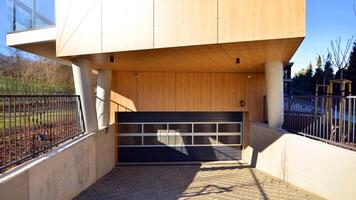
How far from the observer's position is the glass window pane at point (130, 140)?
11.3 meters

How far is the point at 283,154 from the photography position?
7320 mm

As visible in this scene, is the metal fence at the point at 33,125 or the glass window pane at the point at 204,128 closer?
the metal fence at the point at 33,125

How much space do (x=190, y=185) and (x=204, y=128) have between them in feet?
14.3

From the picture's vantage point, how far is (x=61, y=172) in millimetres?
5207

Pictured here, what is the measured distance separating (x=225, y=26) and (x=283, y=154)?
150 inches

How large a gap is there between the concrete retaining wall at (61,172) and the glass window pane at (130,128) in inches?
83.9

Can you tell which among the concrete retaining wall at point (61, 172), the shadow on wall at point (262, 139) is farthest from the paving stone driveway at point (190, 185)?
the shadow on wall at point (262, 139)

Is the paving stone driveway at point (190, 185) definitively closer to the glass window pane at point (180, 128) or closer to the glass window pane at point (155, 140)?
the glass window pane at point (155, 140)

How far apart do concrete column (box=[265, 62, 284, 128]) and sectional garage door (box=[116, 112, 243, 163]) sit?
3.02 meters

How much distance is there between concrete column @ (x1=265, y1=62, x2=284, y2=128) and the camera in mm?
8141

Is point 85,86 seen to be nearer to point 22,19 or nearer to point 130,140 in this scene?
point 22,19

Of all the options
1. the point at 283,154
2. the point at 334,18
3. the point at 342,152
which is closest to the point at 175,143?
the point at 283,154

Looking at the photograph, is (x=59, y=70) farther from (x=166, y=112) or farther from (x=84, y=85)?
(x=84, y=85)

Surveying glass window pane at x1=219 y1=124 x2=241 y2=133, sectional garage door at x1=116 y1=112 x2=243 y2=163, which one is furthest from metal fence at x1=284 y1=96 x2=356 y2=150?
sectional garage door at x1=116 y1=112 x2=243 y2=163
